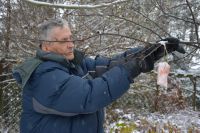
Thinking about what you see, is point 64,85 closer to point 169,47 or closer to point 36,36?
point 169,47

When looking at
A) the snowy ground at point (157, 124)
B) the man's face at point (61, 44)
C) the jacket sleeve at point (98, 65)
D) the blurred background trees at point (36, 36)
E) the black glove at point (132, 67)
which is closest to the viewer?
the black glove at point (132, 67)

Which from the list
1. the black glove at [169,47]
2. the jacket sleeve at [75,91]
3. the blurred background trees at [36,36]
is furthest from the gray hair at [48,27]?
the blurred background trees at [36,36]

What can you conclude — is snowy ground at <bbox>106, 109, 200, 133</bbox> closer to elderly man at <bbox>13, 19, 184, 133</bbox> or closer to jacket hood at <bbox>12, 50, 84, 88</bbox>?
elderly man at <bbox>13, 19, 184, 133</bbox>

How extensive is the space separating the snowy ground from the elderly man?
3383mm

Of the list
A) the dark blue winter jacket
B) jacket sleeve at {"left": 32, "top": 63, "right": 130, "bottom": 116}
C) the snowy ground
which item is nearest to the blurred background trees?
the snowy ground

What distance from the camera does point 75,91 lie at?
8.32 feet

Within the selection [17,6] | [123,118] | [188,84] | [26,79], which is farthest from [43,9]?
[26,79]

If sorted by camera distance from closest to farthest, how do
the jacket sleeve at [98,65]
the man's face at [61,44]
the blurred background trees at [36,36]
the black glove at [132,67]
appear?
the black glove at [132,67]
the man's face at [61,44]
the jacket sleeve at [98,65]
the blurred background trees at [36,36]

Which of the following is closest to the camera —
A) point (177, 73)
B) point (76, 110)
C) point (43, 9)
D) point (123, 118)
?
point (76, 110)

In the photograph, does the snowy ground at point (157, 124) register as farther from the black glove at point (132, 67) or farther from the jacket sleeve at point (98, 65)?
the black glove at point (132, 67)

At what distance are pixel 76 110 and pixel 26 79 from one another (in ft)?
1.32

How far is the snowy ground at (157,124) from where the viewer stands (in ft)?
20.4

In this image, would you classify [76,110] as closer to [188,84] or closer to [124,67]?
[124,67]

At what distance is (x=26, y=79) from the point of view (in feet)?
8.51
